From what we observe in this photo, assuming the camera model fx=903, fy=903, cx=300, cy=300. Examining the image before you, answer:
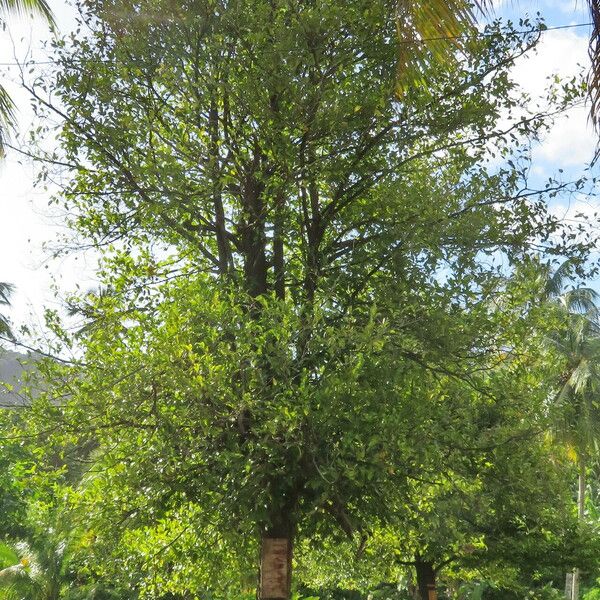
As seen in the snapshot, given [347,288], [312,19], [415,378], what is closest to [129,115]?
[312,19]

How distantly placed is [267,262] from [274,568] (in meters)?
3.97

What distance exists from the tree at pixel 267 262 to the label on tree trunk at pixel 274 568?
27 millimetres

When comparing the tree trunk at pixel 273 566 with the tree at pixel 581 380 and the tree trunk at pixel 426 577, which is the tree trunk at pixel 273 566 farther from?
the tree at pixel 581 380

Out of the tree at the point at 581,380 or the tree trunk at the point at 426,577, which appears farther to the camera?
the tree at the point at 581,380

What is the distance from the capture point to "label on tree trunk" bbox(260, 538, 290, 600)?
36.3ft

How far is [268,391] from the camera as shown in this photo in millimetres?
9539

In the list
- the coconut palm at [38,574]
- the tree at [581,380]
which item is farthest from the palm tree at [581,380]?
the coconut palm at [38,574]

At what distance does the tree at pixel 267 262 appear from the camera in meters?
9.58

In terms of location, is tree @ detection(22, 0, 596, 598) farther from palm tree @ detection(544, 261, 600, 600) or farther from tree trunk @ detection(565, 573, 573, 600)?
tree trunk @ detection(565, 573, 573, 600)

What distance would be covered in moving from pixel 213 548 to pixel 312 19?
6.22 meters

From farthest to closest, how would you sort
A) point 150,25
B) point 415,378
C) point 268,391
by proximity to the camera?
point 150,25 < point 415,378 < point 268,391

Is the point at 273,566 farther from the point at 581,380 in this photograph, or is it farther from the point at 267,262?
the point at 581,380

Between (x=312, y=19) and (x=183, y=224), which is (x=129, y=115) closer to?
(x=183, y=224)

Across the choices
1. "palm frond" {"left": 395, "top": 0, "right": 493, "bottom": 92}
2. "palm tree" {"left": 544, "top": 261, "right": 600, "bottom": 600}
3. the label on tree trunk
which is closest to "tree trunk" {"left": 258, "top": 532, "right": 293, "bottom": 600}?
the label on tree trunk
